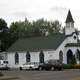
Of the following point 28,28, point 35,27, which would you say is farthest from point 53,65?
point 28,28

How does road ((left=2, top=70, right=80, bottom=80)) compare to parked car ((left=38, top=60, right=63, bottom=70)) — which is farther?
parked car ((left=38, top=60, right=63, bottom=70))

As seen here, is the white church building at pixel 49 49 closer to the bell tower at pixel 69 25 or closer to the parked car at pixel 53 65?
the bell tower at pixel 69 25

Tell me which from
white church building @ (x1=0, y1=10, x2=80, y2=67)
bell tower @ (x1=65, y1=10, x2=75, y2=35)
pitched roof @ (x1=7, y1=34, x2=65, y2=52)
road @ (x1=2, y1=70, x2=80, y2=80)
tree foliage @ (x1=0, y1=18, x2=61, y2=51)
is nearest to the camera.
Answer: road @ (x1=2, y1=70, x2=80, y2=80)

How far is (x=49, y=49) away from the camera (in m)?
78.2

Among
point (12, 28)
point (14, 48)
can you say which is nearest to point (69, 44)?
point (14, 48)

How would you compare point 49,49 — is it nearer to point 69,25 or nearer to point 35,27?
point 69,25

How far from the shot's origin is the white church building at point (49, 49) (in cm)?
7850

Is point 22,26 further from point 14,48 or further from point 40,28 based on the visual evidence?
point 14,48

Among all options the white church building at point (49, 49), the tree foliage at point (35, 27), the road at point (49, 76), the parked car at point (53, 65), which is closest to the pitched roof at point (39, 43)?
the white church building at point (49, 49)

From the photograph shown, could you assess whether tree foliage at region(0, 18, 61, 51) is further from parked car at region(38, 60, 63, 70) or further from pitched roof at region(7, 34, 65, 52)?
parked car at region(38, 60, 63, 70)

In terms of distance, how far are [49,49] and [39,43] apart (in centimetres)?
550

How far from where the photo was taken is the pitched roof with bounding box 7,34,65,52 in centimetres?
7957

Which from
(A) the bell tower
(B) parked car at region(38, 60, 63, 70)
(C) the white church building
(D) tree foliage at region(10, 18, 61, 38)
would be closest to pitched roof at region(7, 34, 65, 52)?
(C) the white church building

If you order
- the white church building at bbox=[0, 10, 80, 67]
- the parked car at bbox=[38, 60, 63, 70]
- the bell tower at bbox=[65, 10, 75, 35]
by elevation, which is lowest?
the parked car at bbox=[38, 60, 63, 70]
